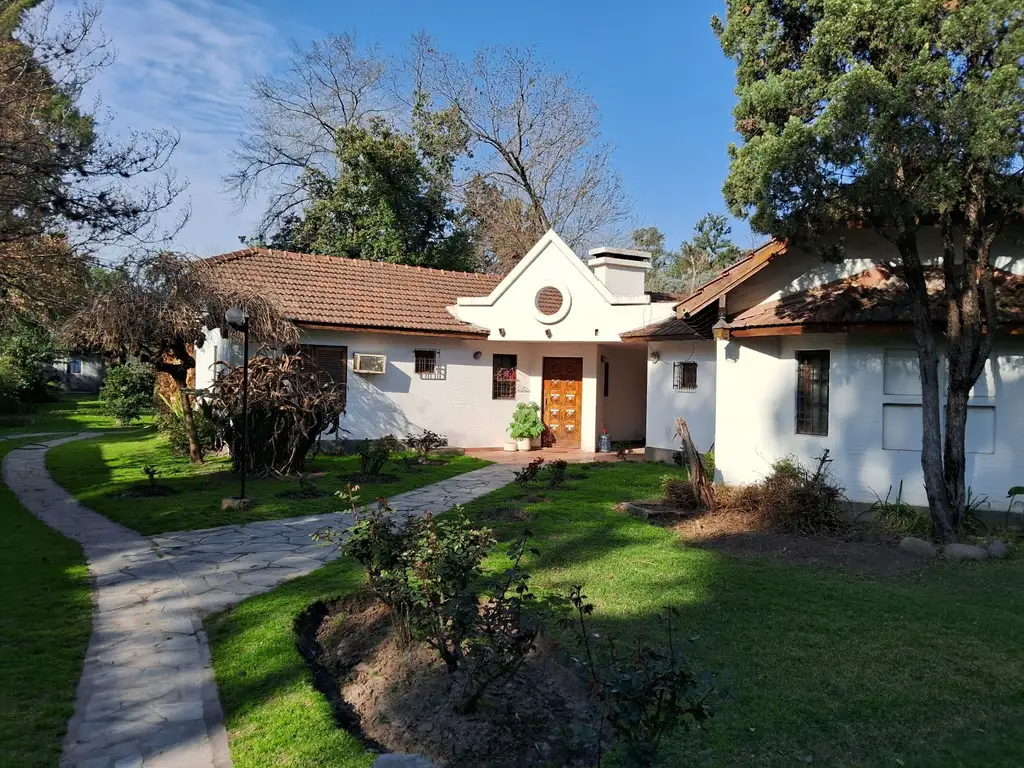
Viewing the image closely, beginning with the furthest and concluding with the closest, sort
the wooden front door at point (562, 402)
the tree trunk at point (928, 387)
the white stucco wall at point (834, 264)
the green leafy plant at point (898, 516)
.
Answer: the wooden front door at point (562, 402) < the white stucco wall at point (834, 264) < the green leafy plant at point (898, 516) < the tree trunk at point (928, 387)

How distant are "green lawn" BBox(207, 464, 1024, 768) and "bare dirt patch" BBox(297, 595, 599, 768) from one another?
273 millimetres

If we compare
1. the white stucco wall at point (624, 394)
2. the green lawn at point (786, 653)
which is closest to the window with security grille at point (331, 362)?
the white stucco wall at point (624, 394)

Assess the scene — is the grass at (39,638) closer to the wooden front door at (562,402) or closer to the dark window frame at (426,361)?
the dark window frame at (426,361)

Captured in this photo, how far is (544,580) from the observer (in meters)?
6.98

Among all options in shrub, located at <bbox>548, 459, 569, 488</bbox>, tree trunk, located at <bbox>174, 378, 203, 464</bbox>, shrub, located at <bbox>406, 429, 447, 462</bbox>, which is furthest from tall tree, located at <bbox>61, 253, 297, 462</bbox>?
shrub, located at <bbox>548, 459, 569, 488</bbox>

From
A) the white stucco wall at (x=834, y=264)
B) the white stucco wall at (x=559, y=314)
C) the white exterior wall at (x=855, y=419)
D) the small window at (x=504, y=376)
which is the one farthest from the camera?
the small window at (x=504, y=376)

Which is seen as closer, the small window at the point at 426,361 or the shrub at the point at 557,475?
the shrub at the point at 557,475

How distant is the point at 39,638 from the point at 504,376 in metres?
14.0

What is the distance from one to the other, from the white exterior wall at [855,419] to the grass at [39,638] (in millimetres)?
9010

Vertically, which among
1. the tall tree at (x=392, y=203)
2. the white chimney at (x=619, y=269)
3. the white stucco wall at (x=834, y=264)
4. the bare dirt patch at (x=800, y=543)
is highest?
the tall tree at (x=392, y=203)

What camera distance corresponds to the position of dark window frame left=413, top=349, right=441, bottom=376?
1750 cm

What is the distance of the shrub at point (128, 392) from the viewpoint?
23.2m

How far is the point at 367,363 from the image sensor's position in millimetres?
16594

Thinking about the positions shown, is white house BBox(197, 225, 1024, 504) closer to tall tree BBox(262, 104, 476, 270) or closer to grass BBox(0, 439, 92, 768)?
tall tree BBox(262, 104, 476, 270)
